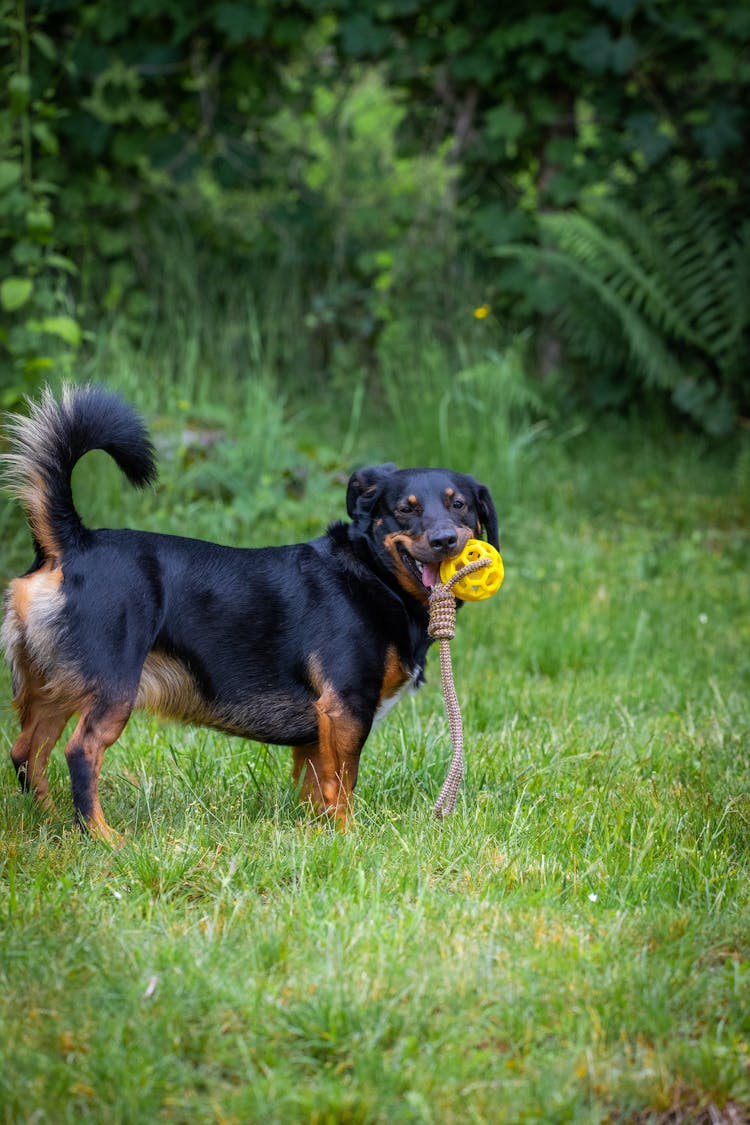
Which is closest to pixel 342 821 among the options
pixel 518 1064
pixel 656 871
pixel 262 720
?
pixel 262 720

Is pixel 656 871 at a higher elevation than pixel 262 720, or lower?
lower

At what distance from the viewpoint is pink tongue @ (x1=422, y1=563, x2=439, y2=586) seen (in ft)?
11.4

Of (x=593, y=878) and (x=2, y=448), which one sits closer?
(x=593, y=878)

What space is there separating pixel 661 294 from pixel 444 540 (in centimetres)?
459

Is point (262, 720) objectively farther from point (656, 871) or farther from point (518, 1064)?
point (518, 1064)

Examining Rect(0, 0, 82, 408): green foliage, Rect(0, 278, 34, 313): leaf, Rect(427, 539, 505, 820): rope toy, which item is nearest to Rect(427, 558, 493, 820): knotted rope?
Rect(427, 539, 505, 820): rope toy

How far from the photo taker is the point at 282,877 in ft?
9.87

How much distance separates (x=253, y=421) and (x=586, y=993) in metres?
4.60

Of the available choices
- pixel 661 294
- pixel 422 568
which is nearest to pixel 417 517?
pixel 422 568

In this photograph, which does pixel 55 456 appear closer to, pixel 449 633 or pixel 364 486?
pixel 364 486

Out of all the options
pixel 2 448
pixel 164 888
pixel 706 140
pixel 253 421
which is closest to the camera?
pixel 164 888

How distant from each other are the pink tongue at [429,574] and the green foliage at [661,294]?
13.7ft

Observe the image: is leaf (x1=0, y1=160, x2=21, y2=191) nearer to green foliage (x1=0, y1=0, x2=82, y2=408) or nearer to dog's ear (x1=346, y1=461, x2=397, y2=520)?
green foliage (x1=0, y1=0, x2=82, y2=408)

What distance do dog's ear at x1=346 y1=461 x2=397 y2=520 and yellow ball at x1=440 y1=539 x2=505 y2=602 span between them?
14.9 inches
